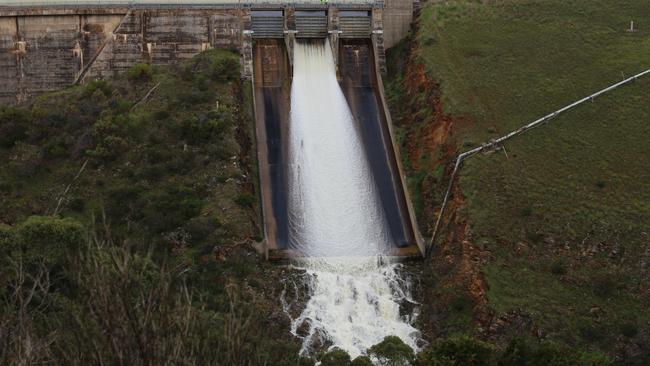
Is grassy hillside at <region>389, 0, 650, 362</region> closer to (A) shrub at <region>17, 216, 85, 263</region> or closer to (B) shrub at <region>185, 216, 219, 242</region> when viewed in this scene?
(B) shrub at <region>185, 216, 219, 242</region>

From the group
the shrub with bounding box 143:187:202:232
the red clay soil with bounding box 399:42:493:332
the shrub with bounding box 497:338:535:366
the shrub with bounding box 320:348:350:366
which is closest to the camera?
the shrub with bounding box 497:338:535:366

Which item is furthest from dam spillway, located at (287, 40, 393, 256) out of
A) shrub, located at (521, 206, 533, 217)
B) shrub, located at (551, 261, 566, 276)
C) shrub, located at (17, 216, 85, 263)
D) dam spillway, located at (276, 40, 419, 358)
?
shrub, located at (17, 216, 85, 263)

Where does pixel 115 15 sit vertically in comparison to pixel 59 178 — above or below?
above

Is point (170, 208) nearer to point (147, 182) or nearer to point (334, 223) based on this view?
point (147, 182)

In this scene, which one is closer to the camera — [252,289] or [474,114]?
[252,289]

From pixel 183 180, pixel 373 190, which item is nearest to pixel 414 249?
pixel 373 190

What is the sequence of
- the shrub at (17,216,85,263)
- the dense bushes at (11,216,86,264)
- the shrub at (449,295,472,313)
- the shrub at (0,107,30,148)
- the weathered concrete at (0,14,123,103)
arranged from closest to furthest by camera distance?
the dense bushes at (11,216,86,264), the shrub at (17,216,85,263), the shrub at (449,295,472,313), the shrub at (0,107,30,148), the weathered concrete at (0,14,123,103)

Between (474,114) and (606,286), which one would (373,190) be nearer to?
(474,114)

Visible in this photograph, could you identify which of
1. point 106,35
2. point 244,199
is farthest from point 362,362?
point 106,35
